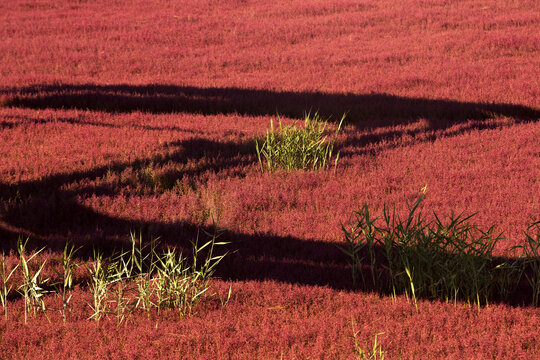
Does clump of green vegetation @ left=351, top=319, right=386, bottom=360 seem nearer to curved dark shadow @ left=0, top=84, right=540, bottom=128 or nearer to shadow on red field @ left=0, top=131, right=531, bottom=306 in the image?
shadow on red field @ left=0, top=131, right=531, bottom=306

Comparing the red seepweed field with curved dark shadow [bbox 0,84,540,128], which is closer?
the red seepweed field

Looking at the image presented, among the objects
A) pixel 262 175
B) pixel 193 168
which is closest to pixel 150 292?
pixel 262 175

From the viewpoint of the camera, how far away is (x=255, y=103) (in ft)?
44.1

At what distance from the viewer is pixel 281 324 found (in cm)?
405

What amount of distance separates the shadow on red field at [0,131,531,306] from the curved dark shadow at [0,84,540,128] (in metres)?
3.87

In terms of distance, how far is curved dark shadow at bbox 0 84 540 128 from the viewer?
12273 mm

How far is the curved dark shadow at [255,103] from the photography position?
483 inches

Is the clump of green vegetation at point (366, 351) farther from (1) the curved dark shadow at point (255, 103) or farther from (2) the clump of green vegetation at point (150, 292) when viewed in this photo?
(1) the curved dark shadow at point (255, 103)

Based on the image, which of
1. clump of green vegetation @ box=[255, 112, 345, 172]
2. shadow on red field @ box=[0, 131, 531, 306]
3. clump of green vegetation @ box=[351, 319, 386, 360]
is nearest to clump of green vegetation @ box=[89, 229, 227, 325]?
shadow on red field @ box=[0, 131, 531, 306]

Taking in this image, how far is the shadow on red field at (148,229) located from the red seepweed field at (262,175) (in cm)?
3

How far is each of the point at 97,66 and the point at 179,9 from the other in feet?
30.9

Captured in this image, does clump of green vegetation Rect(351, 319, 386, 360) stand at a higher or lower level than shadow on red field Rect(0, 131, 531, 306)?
higher

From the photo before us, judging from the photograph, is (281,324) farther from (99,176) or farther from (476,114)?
(476,114)

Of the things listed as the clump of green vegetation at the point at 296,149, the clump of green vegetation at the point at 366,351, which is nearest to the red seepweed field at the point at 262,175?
the clump of green vegetation at the point at 366,351
